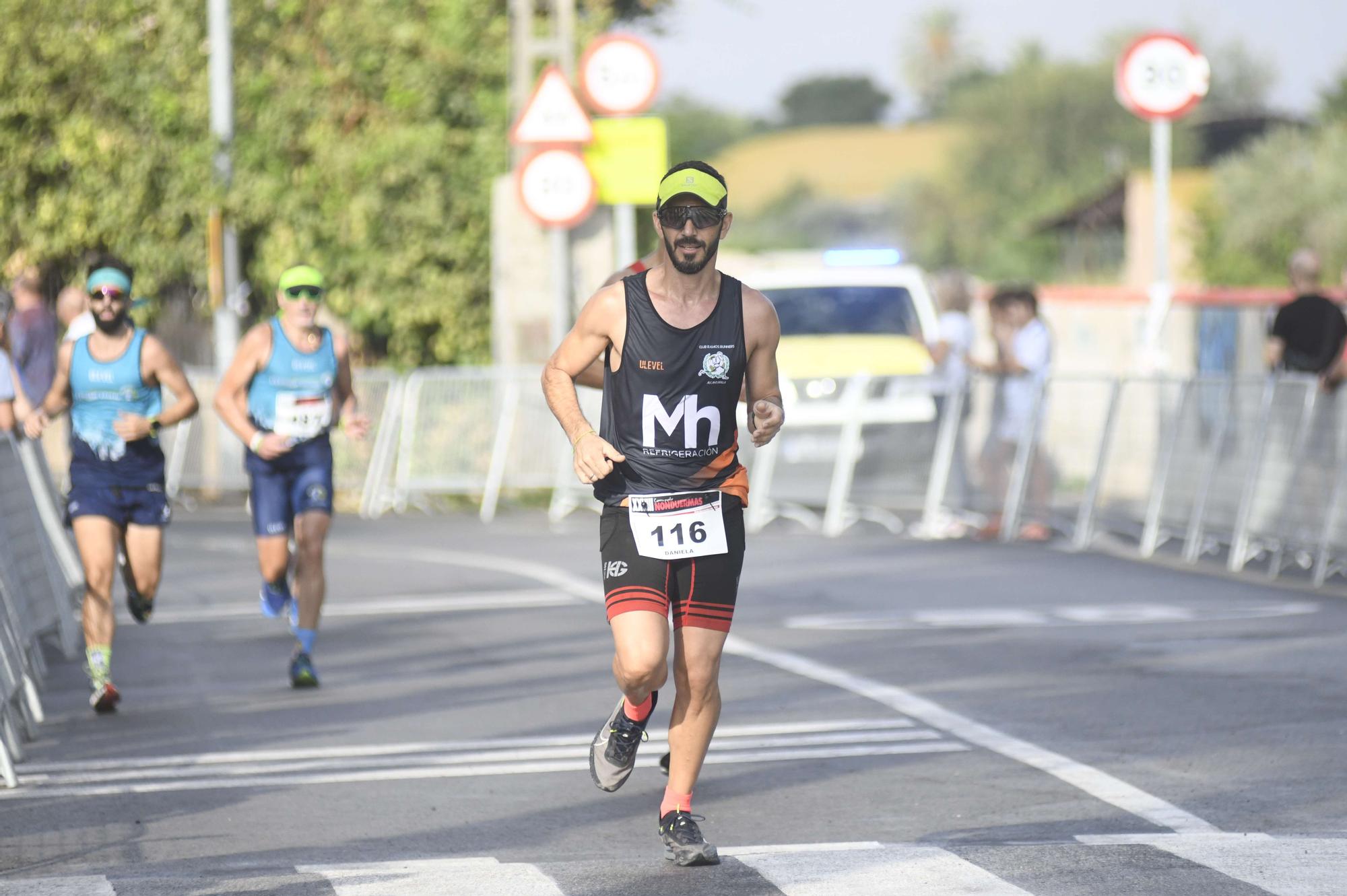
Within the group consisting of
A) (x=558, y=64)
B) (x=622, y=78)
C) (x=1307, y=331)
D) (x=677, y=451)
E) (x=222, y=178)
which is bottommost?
(x=1307, y=331)

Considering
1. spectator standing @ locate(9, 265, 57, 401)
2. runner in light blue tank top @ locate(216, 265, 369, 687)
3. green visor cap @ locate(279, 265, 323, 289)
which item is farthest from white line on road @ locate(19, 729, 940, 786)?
spectator standing @ locate(9, 265, 57, 401)

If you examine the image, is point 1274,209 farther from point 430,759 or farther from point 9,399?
point 430,759

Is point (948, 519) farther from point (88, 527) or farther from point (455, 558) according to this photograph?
point (88, 527)

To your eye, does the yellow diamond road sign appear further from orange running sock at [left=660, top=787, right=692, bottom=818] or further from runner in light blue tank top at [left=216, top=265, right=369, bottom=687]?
orange running sock at [left=660, top=787, right=692, bottom=818]

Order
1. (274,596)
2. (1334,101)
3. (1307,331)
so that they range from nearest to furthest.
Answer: (274,596) < (1307,331) < (1334,101)

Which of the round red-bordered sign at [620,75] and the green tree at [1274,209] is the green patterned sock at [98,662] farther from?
the green tree at [1274,209]

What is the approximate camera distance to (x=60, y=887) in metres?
6.15

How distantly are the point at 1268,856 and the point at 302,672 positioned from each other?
214 inches

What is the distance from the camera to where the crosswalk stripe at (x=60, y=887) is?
19.9 ft

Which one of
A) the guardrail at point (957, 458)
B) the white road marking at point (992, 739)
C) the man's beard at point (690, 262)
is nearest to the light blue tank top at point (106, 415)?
the white road marking at point (992, 739)

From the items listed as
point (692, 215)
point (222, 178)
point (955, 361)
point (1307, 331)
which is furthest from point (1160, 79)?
point (692, 215)

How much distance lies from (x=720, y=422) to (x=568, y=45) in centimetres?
1473

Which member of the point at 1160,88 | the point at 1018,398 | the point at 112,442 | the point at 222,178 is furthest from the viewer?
the point at 222,178

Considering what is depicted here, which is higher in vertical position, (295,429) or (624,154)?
(624,154)
